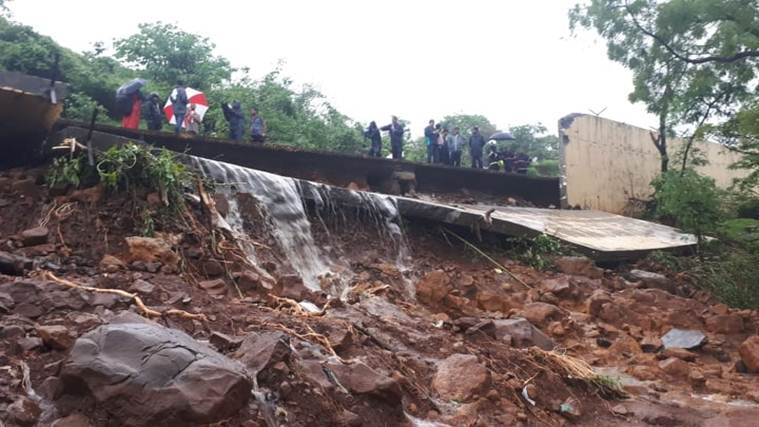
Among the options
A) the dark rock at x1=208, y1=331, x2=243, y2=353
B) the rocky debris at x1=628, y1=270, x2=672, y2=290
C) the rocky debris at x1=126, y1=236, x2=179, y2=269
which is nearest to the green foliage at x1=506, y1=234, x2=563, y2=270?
the rocky debris at x1=628, y1=270, x2=672, y2=290

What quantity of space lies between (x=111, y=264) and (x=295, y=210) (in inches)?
143

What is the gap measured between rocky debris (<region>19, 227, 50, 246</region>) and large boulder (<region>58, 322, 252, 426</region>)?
10.2 feet

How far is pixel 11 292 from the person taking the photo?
4133 mm

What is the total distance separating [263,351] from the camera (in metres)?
3.76

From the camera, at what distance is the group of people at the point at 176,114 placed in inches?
450

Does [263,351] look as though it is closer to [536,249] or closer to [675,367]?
[675,367]

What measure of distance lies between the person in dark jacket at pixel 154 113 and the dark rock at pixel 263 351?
8596mm

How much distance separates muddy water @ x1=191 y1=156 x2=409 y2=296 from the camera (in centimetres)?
815

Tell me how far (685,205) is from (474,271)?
4335 millimetres

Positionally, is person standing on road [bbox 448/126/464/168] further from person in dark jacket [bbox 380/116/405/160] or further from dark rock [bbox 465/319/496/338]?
dark rock [bbox 465/319/496/338]

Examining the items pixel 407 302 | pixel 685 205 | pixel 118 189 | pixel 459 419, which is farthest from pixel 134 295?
pixel 685 205

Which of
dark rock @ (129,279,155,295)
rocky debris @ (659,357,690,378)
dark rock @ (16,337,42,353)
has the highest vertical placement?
dark rock @ (129,279,155,295)

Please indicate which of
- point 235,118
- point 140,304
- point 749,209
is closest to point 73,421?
point 140,304

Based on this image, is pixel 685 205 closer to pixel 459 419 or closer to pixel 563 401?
pixel 563 401
